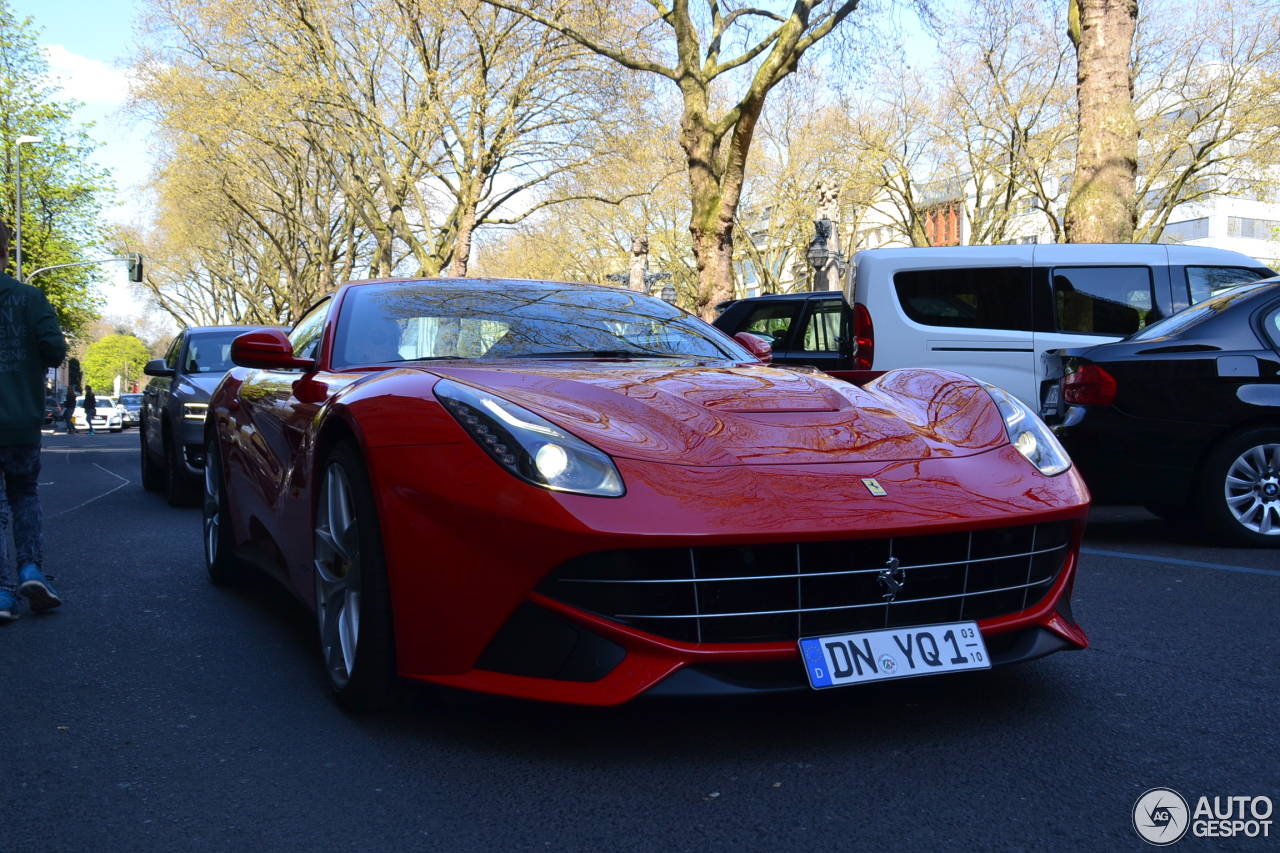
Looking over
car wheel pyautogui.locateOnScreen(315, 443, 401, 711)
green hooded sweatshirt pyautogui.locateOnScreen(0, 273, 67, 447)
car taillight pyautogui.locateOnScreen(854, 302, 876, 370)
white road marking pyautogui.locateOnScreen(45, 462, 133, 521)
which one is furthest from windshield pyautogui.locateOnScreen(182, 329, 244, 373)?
car wheel pyautogui.locateOnScreen(315, 443, 401, 711)

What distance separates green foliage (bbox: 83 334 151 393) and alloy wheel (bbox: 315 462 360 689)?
156323 millimetres

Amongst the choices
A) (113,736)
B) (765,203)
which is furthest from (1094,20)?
(765,203)

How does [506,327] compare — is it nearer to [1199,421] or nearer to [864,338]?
[1199,421]

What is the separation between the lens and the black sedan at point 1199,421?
20.7 feet

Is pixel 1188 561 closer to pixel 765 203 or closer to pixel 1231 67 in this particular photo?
pixel 1231 67

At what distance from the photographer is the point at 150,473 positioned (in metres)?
10.7

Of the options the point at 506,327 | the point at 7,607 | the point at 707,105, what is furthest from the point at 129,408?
the point at 506,327

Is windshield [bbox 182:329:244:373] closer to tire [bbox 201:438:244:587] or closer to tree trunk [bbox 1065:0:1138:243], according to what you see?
tire [bbox 201:438:244:587]

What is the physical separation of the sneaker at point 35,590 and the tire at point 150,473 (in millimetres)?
5916

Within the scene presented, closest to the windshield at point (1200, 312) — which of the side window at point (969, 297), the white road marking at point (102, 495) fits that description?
the side window at point (969, 297)

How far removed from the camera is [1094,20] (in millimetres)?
12039

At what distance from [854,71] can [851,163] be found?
17.4 m

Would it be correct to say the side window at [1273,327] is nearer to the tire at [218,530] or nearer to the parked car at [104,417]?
the tire at [218,530]

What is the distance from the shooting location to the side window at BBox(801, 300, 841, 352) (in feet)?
37.3
